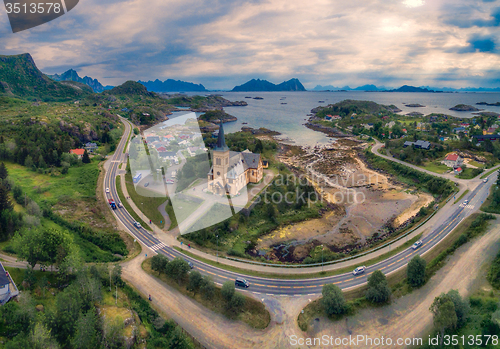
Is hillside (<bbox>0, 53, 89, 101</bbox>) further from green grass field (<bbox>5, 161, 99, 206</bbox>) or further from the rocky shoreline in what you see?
the rocky shoreline

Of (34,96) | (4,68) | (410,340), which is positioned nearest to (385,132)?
(410,340)

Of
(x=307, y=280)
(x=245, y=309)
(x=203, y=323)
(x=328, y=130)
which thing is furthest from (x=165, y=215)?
(x=328, y=130)

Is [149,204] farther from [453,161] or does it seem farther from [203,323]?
[453,161]

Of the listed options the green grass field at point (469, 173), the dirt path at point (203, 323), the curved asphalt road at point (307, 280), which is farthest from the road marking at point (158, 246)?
the green grass field at point (469, 173)

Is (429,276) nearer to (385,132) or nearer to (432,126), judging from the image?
(385,132)

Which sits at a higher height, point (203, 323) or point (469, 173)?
point (469, 173)
